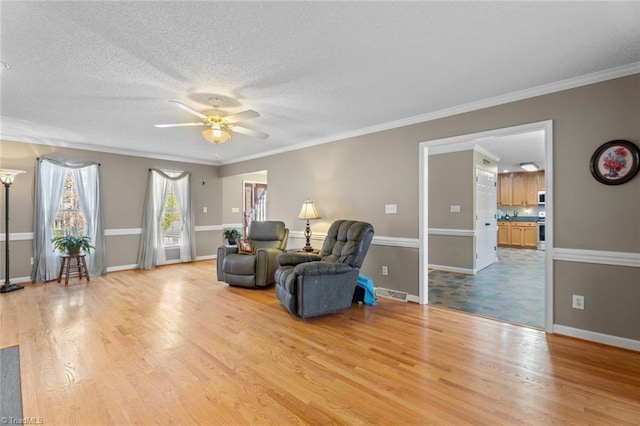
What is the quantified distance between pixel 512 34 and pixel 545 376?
2.47 meters

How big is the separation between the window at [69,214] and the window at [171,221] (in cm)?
144

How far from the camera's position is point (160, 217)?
639 centimetres

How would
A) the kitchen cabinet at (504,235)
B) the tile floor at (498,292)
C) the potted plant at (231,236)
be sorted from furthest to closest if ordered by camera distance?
the kitchen cabinet at (504,235) → the potted plant at (231,236) → the tile floor at (498,292)

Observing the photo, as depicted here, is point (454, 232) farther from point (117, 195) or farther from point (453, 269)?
point (117, 195)

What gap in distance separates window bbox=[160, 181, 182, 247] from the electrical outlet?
690 centimetres

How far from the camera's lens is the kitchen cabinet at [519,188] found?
9125 mm

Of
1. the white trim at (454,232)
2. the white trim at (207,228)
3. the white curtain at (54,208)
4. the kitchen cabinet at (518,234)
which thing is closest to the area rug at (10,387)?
the white curtain at (54,208)

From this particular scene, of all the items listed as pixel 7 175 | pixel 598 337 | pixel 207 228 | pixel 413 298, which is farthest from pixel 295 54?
pixel 207 228

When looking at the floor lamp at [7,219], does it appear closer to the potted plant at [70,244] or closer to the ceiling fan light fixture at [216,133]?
the potted plant at [70,244]

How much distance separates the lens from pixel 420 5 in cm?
177

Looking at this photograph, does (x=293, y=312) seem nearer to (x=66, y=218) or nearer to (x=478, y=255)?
(x=478, y=255)

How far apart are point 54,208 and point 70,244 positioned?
0.80m

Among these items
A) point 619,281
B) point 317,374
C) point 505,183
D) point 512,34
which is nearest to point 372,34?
point 512,34

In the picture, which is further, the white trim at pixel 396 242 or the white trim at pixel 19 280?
the white trim at pixel 19 280
